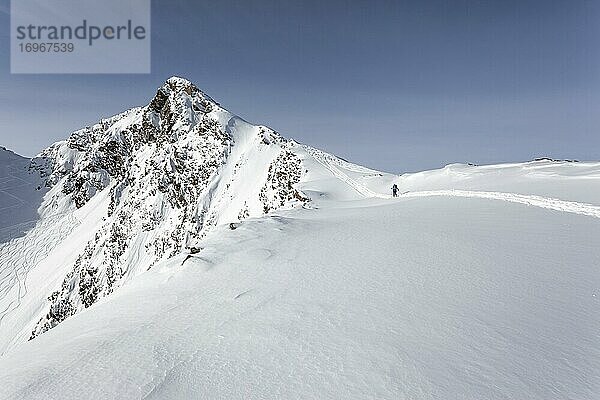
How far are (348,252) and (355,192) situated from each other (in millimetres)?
26151

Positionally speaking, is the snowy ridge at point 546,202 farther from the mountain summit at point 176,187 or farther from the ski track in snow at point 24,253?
the ski track in snow at point 24,253

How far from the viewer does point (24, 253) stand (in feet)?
325

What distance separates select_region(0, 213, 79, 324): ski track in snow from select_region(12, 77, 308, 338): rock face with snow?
14.7 metres

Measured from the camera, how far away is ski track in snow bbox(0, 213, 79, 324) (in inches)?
2955

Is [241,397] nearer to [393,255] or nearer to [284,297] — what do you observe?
[284,297]

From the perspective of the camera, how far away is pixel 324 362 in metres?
4.15

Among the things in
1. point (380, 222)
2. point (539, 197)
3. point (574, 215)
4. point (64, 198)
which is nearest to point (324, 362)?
point (380, 222)

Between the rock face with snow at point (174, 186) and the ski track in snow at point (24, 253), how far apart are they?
48.4 ft

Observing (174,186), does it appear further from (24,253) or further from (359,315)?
(359,315)

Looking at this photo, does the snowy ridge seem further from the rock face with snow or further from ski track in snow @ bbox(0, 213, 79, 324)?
ski track in snow @ bbox(0, 213, 79, 324)

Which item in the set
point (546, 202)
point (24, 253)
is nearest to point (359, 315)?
point (546, 202)

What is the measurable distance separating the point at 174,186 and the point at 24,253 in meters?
60.8

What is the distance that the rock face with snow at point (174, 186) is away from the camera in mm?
58812

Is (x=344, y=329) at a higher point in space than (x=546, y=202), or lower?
lower
